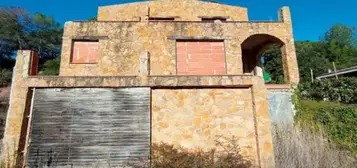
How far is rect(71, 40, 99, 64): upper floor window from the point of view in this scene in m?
11.7

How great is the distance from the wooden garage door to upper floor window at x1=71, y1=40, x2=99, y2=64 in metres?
6.97

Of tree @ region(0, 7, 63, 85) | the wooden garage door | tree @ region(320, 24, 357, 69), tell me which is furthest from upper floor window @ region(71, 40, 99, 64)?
tree @ region(320, 24, 357, 69)

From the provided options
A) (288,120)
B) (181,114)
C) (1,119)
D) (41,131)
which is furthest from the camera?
(1,119)

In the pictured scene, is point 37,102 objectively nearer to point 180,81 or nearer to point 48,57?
point 180,81

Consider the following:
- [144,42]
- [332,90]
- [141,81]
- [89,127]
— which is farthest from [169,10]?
[89,127]

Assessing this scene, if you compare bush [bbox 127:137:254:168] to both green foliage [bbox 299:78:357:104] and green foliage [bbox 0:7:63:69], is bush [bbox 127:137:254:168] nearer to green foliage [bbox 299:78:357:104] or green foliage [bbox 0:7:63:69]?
green foliage [bbox 299:78:357:104]

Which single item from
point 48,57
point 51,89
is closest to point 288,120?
point 51,89

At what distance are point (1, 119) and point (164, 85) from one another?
42.3ft

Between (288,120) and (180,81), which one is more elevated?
(180,81)

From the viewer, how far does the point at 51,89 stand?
16.9 feet

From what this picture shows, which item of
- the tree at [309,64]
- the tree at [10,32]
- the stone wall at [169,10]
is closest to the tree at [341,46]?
the tree at [309,64]

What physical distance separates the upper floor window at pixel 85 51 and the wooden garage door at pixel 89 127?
274 inches

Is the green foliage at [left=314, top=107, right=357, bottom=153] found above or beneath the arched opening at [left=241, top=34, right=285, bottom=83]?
beneath

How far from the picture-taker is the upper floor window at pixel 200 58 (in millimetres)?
11891
